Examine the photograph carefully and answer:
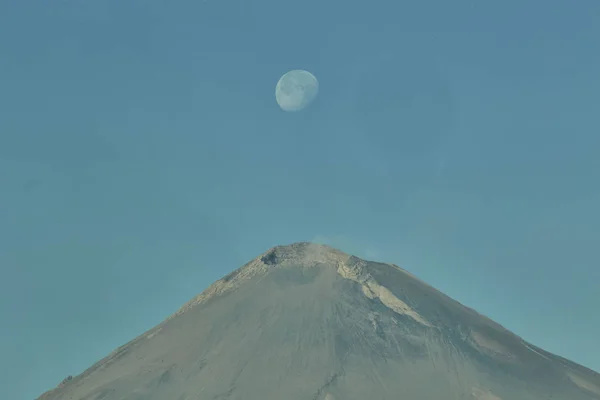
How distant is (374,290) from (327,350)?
15030 millimetres

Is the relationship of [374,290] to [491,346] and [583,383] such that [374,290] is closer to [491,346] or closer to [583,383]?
[491,346]

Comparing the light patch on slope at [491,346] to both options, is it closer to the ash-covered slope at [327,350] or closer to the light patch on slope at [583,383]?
the ash-covered slope at [327,350]

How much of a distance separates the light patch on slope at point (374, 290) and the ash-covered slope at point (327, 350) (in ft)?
0.52

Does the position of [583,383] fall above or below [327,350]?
below

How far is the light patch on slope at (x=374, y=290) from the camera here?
8404cm

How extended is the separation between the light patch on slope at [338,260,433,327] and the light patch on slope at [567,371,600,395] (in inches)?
752

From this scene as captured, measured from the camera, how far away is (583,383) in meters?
77.4

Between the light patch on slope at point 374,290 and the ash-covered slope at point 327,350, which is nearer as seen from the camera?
the ash-covered slope at point 327,350

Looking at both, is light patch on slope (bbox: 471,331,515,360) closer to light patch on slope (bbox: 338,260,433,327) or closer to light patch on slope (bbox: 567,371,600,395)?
light patch on slope (bbox: 338,260,433,327)

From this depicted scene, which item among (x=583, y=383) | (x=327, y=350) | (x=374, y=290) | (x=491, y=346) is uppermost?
(x=374, y=290)

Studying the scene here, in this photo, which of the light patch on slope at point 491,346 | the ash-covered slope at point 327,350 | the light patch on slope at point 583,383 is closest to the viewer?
the ash-covered slope at point 327,350

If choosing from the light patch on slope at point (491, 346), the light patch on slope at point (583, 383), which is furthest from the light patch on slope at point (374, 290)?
the light patch on slope at point (583, 383)

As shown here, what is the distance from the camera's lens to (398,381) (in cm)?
7088

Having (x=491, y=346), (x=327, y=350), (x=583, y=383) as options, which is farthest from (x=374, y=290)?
(x=583, y=383)
